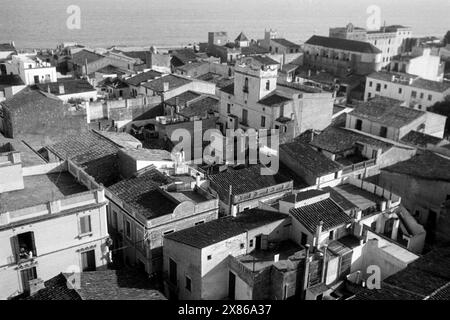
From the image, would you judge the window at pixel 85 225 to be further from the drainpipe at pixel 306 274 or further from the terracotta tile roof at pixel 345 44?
the terracotta tile roof at pixel 345 44

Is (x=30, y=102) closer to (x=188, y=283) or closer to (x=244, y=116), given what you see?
(x=244, y=116)

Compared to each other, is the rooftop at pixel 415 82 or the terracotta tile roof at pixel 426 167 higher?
the rooftop at pixel 415 82

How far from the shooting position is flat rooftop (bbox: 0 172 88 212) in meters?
18.8

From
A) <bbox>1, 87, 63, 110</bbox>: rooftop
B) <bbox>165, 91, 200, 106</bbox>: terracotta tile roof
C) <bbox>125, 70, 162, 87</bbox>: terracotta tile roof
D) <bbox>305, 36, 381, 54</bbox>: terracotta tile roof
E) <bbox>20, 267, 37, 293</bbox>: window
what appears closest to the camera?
<bbox>20, 267, 37, 293</bbox>: window

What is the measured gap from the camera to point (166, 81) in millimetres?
46406

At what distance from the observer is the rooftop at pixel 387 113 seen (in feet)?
124

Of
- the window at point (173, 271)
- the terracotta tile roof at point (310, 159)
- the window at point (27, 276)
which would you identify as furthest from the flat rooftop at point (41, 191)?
the terracotta tile roof at point (310, 159)

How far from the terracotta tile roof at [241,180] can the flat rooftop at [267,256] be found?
4.05 m

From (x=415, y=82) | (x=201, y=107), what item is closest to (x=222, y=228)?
(x=201, y=107)

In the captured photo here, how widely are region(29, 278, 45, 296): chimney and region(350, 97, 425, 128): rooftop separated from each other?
28.8 m

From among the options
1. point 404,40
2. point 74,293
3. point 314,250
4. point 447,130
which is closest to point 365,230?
point 314,250

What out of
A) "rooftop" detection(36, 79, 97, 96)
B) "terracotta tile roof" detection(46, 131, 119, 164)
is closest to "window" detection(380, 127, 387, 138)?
"terracotta tile roof" detection(46, 131, 119, 164)

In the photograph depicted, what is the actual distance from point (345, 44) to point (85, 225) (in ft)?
219

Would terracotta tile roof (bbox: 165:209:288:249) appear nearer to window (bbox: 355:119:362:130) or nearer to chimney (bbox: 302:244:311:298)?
chimney (bbox: 302:244:311:298)
